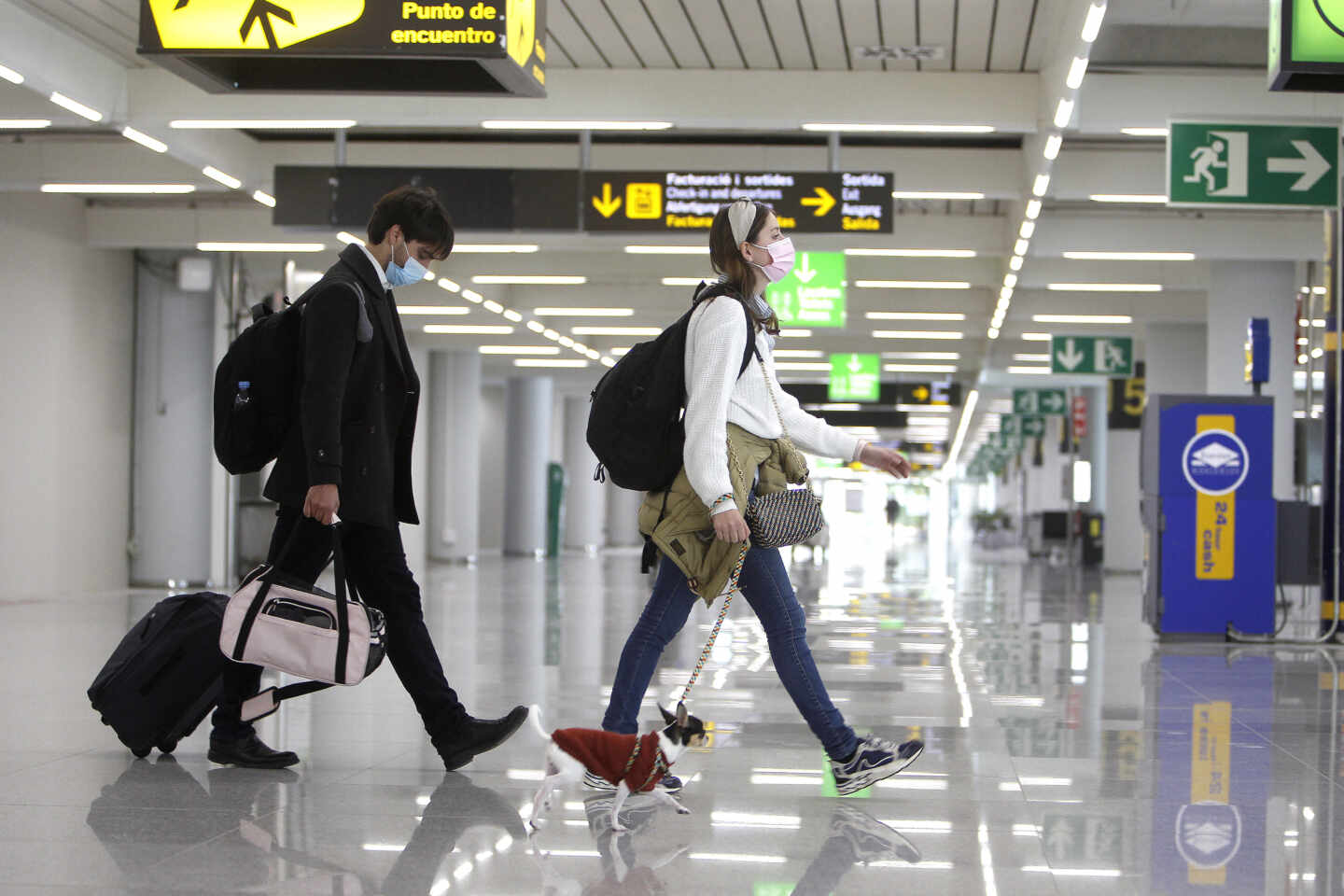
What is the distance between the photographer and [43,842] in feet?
11.4

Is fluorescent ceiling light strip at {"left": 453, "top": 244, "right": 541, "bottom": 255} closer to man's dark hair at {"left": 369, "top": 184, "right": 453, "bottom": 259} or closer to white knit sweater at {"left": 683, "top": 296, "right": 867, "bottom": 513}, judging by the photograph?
man's dark hair at {"left": 369, "top": 184, "right": 453, "bottom": 259}

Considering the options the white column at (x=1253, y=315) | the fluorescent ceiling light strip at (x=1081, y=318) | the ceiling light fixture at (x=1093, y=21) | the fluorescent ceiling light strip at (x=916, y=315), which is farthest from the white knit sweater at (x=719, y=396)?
the fluorescent ceiling light strip at (x=1081, y=318)

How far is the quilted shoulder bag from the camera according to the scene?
3.96 metres

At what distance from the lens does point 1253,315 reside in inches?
583

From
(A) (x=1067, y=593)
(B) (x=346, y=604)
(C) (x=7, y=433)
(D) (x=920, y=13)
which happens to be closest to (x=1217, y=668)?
(D) (x=920, y=13)

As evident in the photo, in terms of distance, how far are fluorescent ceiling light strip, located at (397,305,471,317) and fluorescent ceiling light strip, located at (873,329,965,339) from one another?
6.38 m

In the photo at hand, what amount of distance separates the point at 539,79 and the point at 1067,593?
12370 millimetres

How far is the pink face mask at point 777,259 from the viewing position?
162 inches

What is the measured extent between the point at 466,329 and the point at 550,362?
538 centimetres

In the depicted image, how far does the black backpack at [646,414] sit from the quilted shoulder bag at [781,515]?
0.59 feet

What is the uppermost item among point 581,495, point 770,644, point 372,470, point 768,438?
point 768,438

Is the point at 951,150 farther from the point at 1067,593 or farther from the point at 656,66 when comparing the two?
the point at 1067,593

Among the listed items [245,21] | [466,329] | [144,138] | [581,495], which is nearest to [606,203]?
[144,138]

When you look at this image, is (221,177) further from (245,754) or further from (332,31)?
(245,754)
